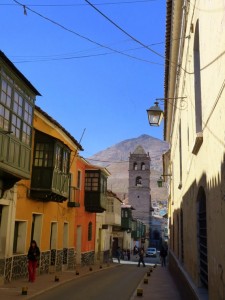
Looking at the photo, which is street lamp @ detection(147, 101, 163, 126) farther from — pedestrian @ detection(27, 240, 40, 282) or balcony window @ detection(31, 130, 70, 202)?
balcony window @ detection(31, 130, 70, 202)

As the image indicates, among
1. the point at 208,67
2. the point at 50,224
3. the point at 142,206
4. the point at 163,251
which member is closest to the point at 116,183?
the point at 142,206

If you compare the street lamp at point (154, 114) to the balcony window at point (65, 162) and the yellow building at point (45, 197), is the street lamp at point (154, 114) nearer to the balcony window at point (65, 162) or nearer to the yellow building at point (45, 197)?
the yellow building at point (45, 197)

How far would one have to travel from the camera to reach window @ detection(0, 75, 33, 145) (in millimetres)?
11741

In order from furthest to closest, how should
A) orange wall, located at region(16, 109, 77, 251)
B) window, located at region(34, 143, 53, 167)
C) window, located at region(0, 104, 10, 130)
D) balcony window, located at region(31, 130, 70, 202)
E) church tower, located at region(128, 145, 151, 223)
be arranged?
church tower, located at region(128, 145, 151, 223), window, located at region(34, 143, 53, 167), balcony window, located at region(31, 130, 70, 202), orange wall, located at region(16, 109, 77, 251), window, located at region(0, 104, 10, 130)

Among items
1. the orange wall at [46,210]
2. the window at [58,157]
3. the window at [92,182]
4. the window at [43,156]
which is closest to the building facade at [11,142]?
the orange wall at [46,210]

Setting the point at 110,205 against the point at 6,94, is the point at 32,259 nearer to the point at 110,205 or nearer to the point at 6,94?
the point at 6,94

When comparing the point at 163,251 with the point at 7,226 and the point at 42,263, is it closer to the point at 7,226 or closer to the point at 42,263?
the point at 42,263

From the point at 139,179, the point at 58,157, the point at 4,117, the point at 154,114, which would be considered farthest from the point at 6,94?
the point at 139,179

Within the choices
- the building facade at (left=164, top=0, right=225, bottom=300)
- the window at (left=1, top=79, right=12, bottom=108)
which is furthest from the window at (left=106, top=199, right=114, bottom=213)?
the building facade at (left=164, top=0, right=225, bottom=300)

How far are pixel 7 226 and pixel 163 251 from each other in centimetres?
2167

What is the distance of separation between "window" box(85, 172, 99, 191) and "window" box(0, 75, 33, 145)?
12.5 meters

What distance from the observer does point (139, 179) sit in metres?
65.4

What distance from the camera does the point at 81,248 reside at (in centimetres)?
2505

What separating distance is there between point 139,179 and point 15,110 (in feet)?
176
